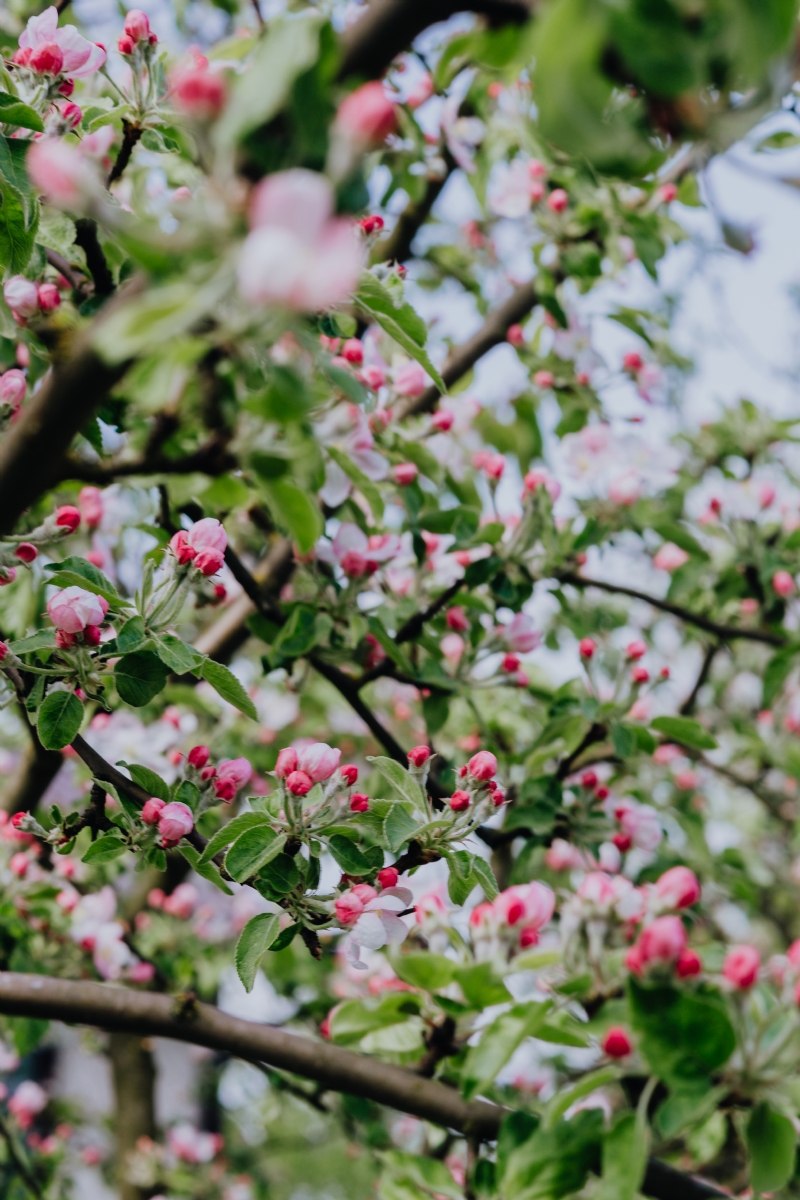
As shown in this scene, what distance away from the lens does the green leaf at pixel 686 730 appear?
5.62ft

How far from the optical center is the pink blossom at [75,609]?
1102mm

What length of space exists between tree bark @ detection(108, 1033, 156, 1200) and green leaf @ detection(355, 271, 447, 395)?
268cm

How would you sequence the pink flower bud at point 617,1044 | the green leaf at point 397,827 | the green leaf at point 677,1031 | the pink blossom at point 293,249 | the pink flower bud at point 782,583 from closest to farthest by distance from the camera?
the pink blossom at point 293,249 < the green leaf at point 677,1031 < the pink flower bud at point 617,1044 < the green leaf at point 397,827 < the pink flower bud at point 782,583

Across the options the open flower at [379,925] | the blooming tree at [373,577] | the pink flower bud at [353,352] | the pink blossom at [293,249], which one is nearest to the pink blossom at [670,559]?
the blooming tree at [373,577]

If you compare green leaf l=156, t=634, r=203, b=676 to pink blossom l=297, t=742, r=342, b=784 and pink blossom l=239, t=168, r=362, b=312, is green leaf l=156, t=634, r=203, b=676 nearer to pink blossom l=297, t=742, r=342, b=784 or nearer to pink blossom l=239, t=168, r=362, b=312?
pink blossom l=297, t=742, r=342, b=784

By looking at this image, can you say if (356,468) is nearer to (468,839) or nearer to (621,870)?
(468,839)

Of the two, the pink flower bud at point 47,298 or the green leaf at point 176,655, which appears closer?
the green leaf at point 176,655

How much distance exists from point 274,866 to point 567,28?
0.87m

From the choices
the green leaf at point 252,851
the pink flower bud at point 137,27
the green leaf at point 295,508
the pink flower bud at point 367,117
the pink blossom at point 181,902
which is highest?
the pink flower bud at point 367,117

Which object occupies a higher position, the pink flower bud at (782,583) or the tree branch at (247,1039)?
the pink flower bud at (782,583)

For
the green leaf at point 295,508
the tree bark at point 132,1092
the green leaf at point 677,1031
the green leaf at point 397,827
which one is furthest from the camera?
the tree bark at point 132,1092

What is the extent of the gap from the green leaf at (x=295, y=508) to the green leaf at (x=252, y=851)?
1.63 ft

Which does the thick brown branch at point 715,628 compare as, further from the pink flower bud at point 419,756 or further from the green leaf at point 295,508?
the green leaf at point 295,508

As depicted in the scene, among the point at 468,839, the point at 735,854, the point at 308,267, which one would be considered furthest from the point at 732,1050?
the point at 735,854
